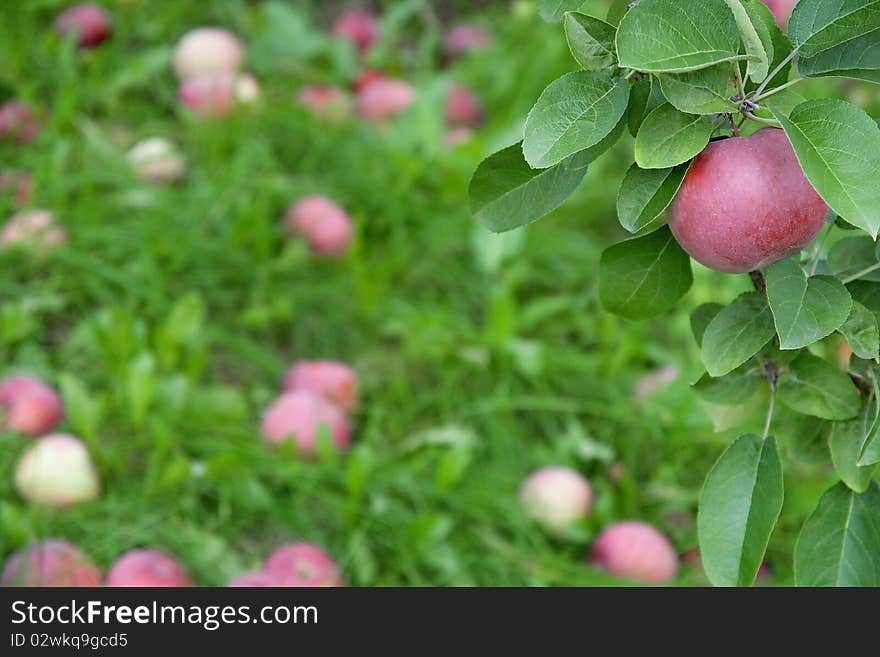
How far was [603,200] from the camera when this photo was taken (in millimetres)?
2086

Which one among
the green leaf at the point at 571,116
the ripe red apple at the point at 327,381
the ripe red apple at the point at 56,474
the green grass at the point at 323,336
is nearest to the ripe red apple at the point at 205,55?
the green grass at the point at 323,336

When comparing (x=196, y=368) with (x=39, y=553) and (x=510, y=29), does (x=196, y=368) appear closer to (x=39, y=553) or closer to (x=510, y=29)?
(x=39, y=553)

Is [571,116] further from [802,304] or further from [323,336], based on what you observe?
[323,336]

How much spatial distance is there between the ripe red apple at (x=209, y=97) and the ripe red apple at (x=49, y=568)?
0.97 meters

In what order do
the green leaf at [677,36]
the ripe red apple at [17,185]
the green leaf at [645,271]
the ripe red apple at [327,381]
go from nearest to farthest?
the green leaf at [677,36] < the green leaf at [645,271] < the ripe red apple at [327,381] < the ripe red apple at [17,185]

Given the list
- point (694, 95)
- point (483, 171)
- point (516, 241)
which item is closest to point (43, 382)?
point (516, 241)

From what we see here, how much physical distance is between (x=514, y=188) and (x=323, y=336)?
103 cm

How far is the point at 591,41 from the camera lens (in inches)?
26.8

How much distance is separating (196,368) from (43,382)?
0.71 feet

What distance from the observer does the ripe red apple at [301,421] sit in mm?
1532

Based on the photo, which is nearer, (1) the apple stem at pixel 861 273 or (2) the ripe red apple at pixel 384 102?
(1) the apple stem at pixel 861 273

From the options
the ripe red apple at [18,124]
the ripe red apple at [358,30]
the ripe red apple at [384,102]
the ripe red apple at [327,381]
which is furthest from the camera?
the ripe red apple at [358,30]

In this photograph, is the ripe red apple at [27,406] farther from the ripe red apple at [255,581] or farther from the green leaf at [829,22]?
the green leaf at [829,22]

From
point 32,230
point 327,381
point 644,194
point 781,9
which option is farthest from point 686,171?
point 781,9
